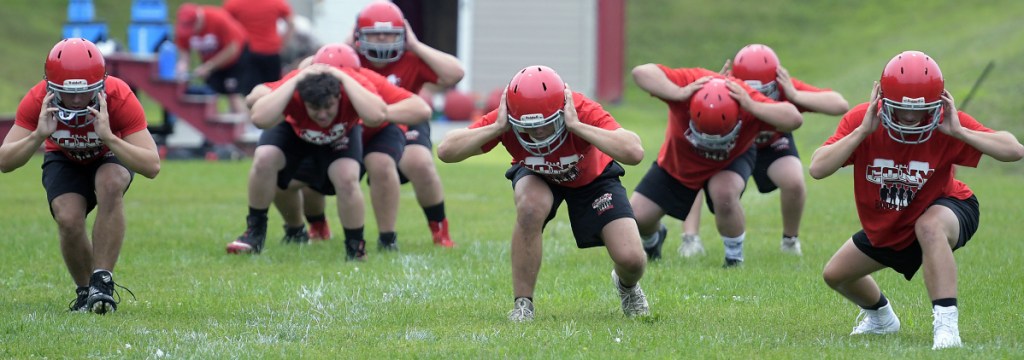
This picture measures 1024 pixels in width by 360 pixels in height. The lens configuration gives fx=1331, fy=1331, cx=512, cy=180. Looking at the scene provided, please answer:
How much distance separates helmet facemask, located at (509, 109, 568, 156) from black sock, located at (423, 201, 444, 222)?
3979 mm

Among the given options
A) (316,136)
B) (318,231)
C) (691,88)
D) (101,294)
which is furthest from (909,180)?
(318,231)

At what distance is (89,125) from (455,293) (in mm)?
2431

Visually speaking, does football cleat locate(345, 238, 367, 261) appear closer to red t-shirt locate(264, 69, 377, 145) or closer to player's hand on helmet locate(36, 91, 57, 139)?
red t-shirt locate(264, 69, 377, 145)

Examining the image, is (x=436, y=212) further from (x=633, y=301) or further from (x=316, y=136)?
(x=633, y=301)

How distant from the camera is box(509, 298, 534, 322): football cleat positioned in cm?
721

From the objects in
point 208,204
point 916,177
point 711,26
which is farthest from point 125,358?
point 711,26

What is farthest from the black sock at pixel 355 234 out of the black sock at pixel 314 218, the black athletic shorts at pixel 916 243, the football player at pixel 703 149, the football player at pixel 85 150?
the black athletic shorts at pixel 916 243

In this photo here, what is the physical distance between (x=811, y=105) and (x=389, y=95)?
123 inches

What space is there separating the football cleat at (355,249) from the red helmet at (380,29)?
5.45ft

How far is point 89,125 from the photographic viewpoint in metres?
7.34

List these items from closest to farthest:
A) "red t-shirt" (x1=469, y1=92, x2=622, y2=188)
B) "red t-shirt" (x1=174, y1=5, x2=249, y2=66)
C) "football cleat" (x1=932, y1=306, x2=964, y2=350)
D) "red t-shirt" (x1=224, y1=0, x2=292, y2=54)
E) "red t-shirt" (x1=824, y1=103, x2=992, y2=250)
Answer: "football cleat" (x1=932, y1=306, x2=964, y2=350) < "red t-shirt" (x1=824, y1=103, x2=992, y2=250) < "red t-shirt" (x1=469, y1=92, x2=622, y2=188) < "red t-shirt" (x1=174, y1=5, x2=249, y2=66) < "red t-shirt" (x1=224, y1=0, x2=292, y2=54)

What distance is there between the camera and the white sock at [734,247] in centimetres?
950

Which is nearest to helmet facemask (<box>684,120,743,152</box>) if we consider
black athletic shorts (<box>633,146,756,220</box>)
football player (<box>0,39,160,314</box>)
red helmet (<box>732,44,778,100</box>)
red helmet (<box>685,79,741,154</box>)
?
red helmet (<box>685,79,741,154</box>)

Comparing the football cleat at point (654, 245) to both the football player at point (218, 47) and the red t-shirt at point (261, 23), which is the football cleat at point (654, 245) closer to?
the football player at point (218, 47)
